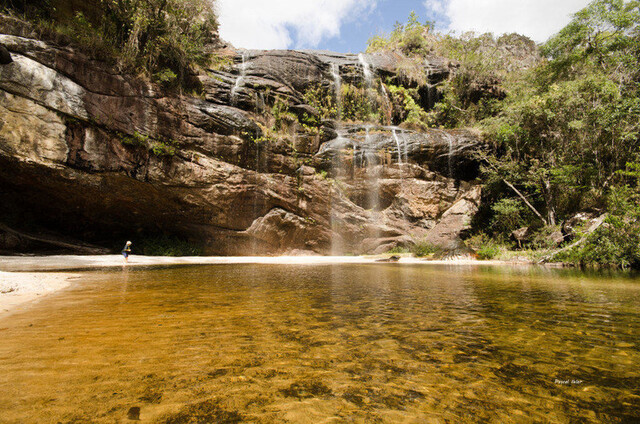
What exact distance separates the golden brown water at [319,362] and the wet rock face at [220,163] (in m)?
11.2

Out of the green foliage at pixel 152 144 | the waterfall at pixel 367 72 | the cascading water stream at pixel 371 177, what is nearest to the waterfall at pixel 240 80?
the green foliage at pixel 152 144

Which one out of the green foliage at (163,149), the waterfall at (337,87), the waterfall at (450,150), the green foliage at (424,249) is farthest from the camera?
the waterfall at (337,87)

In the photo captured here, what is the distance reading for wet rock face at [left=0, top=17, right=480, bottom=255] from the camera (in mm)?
11125

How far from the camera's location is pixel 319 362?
186 cm

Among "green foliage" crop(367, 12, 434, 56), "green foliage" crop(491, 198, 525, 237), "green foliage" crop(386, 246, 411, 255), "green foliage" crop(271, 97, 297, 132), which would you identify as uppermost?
"green foliage" crop(367, 12, 434, 56)

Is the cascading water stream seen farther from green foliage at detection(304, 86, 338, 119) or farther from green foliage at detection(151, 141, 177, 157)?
green foliage at detection(151, 141, 177, 157)

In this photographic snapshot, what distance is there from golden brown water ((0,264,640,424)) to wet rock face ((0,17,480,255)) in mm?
11187

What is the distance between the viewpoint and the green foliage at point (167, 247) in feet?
46.2

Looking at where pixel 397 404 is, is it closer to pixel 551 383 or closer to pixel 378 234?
pixel 551 383

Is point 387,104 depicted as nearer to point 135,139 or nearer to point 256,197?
point 256,197

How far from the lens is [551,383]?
5.18ft

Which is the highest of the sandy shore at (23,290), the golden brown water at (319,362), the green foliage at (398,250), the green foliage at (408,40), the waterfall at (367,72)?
the green foliage at (408,40)

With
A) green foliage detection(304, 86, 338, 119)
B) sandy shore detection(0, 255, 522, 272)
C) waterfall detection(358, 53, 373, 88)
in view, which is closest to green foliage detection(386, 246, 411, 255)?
sandy shore detection(0, 255, 522, 272)

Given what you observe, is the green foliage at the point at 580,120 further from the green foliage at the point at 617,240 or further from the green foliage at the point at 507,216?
the green foliage at the point at 617,240
